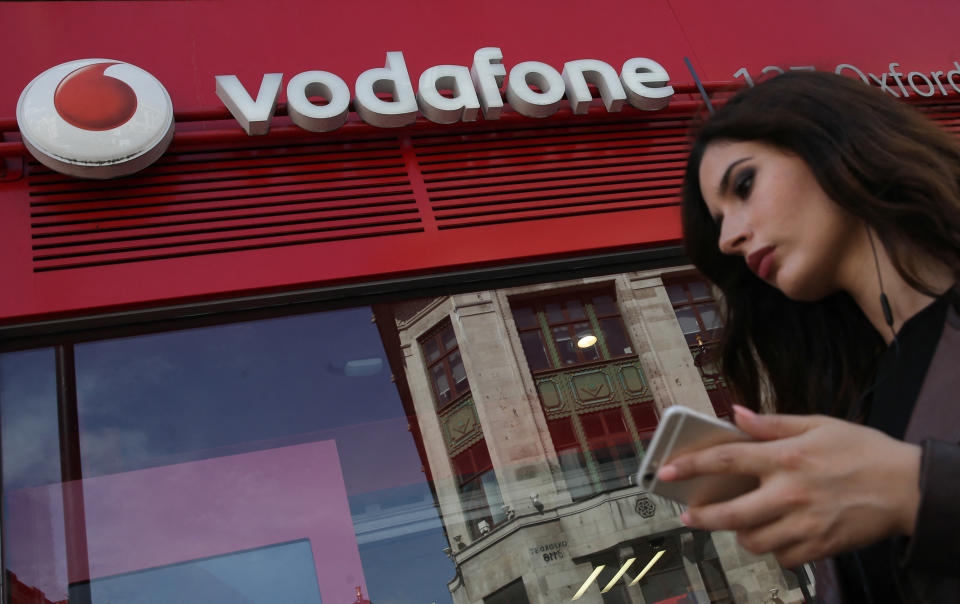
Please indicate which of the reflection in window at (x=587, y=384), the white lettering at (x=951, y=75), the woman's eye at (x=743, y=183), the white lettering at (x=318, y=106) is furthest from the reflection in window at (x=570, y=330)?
the white lettering at (x=951, y=75)

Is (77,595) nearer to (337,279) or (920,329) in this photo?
(337,279)

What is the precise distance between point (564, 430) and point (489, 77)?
1.50 m

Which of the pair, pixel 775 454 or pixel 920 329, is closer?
pixel 775 454

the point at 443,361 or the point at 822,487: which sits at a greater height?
the point at 443,361

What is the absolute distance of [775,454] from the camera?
841 mm

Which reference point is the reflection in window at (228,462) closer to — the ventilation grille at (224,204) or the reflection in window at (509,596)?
the reflection in window at (509,596)

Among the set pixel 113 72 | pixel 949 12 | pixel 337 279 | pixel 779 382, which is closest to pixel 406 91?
pixel 337 279

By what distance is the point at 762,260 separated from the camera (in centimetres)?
134

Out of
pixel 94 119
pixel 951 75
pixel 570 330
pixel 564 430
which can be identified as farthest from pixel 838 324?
pixel 951 75

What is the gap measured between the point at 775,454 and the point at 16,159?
289cm

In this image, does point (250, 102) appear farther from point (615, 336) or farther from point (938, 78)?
point (938, 78)

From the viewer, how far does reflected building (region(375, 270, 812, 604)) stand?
105 inches

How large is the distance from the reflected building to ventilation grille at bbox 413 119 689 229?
0.33m

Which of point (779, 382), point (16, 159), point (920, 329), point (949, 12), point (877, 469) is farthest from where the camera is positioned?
point (949, 12)
